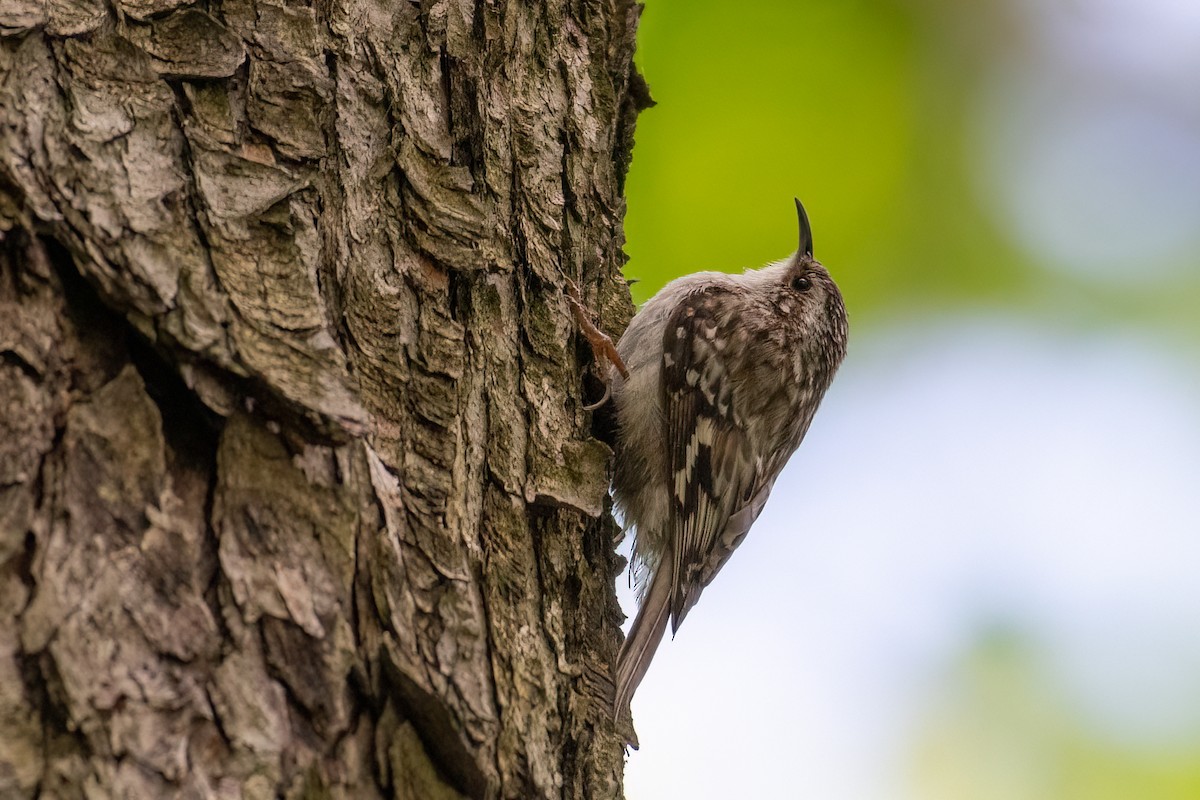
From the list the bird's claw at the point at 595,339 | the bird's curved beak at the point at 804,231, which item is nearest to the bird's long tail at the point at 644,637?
the bird's claw at the point at 595,339

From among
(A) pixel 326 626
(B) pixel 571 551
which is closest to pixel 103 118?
(A) pixel 326 626

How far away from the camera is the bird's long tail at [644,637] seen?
6.26ft

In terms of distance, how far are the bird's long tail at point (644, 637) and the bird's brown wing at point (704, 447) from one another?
0.05 meters

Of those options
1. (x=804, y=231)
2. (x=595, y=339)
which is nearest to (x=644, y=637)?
(x=595, y=339)

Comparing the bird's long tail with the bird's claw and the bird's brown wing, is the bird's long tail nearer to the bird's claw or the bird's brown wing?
the bird's brown wing

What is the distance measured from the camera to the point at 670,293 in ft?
9.09

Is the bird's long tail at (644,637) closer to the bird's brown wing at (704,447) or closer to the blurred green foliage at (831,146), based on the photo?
the bird's brown wing at (704,447)

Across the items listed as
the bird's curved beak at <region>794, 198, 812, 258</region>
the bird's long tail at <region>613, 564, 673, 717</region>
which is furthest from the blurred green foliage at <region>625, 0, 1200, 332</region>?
the bird's long tail at <region>613, 564, 673, 717</region>

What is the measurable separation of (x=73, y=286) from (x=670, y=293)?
66.8 inches

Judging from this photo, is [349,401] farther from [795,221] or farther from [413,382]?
[795,221]

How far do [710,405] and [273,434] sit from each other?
1.73 metres

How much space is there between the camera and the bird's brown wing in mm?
2701

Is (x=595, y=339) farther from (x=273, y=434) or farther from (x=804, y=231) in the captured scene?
(x=273, y=434)

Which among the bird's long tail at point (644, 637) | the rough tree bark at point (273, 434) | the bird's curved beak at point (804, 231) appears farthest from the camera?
the bird's curved beak at point (804, 231)
